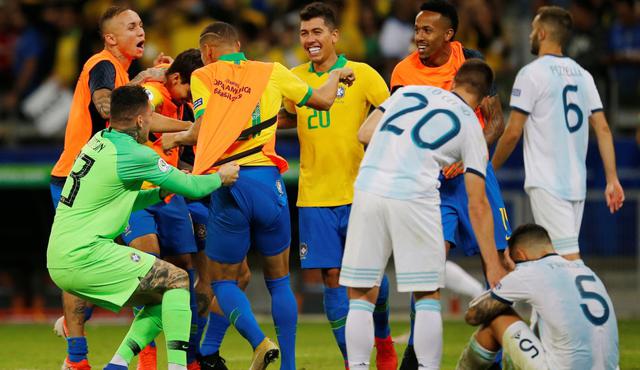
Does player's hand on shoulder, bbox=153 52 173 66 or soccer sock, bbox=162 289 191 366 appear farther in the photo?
player's hand on shoulder, bbox=153 52 173 66

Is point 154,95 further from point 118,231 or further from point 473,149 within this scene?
point 473,149

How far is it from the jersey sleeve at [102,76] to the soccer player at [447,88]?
209 cm

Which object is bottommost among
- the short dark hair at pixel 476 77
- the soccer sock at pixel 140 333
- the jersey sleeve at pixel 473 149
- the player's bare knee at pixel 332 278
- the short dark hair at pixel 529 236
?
the soccer sock at pixel 140 333

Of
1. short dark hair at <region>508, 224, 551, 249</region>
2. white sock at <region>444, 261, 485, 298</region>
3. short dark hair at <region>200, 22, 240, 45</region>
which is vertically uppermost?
short dark hair at <region>200, 22, 240, 45</region>

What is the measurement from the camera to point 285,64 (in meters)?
16.4

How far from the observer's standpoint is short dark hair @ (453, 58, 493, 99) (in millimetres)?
7410

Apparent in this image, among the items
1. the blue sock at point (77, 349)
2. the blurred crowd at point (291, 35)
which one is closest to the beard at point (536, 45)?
the blue sock at point (77, 349)

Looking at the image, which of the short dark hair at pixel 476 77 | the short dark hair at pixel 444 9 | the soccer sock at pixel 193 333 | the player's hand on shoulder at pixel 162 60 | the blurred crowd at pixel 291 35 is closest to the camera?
the short dark hair at pixel 476 77

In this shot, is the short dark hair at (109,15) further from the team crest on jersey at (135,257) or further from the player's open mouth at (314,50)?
the team crest on jersey at (135,257)

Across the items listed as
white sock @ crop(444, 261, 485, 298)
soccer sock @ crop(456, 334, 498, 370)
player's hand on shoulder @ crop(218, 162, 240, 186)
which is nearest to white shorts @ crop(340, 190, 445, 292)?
soccer sock @ crop(456, 334, 498, 370)

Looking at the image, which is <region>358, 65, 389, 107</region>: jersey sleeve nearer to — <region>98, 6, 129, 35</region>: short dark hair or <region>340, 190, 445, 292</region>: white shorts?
<region>340, 190, 445, 292</region>: white shorts

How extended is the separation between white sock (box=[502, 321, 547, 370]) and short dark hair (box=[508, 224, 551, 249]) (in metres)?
0.49

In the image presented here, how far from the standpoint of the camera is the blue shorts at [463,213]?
8578mm

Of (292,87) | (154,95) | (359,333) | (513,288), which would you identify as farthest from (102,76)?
(513,288)
